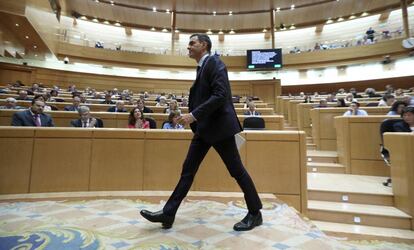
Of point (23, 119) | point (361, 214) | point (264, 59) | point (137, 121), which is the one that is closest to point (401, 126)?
point (361, 214)

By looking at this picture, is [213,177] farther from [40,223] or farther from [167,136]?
[40,223]

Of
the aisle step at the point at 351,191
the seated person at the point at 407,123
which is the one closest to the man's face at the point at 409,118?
the seated person at the point at 407,123

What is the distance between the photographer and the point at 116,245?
1404 millimetres

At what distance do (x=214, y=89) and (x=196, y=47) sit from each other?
1.16 ft

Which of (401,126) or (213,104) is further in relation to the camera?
(401,126)

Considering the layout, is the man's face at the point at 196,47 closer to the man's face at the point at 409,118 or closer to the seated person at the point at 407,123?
the seated person at the point at 407,123

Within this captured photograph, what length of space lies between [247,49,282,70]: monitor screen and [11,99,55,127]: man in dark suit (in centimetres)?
1172

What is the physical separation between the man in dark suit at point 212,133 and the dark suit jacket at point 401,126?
250 cm

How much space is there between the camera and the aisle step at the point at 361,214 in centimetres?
252

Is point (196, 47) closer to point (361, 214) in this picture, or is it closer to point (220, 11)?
point (361, 214)

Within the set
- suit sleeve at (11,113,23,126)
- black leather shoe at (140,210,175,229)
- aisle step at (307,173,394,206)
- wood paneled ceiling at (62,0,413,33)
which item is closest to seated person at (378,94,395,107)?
aisle step at (307,173,394,206)

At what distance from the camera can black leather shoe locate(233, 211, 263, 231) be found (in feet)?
5.41

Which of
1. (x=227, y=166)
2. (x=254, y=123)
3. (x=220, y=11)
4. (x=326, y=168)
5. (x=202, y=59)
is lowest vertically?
(x=326, y=168)

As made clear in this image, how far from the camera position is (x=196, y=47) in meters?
1.79
